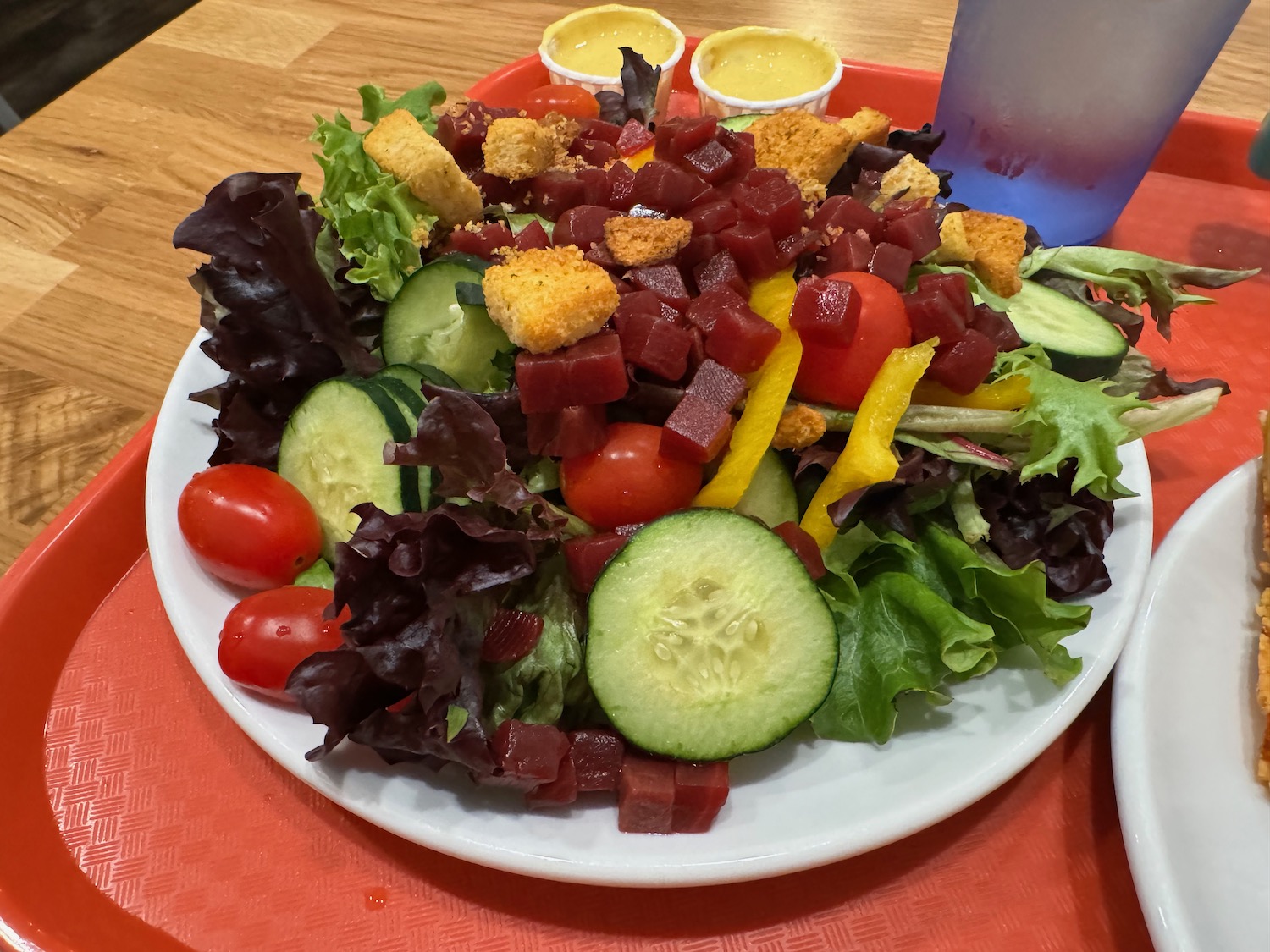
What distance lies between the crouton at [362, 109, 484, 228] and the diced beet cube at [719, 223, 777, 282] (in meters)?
0.59

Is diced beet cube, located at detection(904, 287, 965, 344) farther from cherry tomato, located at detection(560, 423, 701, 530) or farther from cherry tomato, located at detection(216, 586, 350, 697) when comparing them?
cherry tomato, located at detection(216, 586, 350, 697)

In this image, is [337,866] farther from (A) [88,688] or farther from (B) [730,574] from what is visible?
(B) [730,574]

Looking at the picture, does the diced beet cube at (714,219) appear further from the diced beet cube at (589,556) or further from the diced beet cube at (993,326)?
the diced beet cube at (589,556)

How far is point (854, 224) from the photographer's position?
1770 millimetres

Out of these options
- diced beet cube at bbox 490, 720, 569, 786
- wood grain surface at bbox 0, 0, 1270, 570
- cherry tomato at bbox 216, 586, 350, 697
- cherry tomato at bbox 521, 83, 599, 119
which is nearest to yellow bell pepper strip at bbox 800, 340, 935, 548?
diced beet cube at bbox 490, 720, 569, 786

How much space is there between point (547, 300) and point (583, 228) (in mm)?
351

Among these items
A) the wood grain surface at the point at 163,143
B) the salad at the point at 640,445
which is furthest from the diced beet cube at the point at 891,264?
the wood grain surface at the point at 163,143

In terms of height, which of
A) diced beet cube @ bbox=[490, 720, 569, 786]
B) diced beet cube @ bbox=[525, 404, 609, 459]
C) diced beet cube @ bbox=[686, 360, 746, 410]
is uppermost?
diced beet cube @ bbox=[686, 360, 746, 410]

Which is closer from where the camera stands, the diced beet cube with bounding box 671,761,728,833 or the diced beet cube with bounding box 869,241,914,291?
the diced beet cube with bounding box 671,761,728,833

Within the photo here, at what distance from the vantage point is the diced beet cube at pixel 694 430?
1492mm

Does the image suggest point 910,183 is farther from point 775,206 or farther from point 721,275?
point 721,275

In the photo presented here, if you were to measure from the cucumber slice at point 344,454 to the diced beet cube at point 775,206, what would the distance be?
0.79 m

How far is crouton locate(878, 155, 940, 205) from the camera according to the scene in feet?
6.31

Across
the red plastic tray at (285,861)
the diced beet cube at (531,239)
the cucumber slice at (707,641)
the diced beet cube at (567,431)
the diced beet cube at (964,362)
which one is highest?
the diced beet cube at (531,239)
